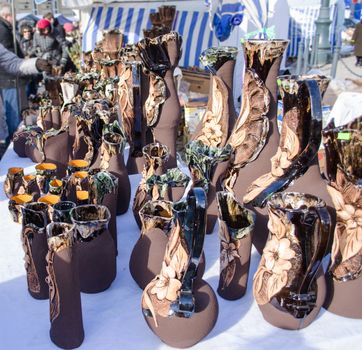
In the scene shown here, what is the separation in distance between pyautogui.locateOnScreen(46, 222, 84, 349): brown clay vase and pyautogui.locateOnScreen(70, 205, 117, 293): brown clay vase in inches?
5.3

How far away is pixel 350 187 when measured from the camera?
0.88 m

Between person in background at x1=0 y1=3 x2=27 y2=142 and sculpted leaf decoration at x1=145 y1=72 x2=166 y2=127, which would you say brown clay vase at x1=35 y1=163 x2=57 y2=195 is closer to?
sculpted leaf decoration at x1=145 y1=72 x2=166 y2=127

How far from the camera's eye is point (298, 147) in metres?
0.98

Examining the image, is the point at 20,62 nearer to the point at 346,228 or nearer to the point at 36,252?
the point at 36,252

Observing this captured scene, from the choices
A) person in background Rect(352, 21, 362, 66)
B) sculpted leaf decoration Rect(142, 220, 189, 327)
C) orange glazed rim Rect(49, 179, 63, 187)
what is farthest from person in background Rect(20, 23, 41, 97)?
person in background Rect(352, 21, 362, 66)

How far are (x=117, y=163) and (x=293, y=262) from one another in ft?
2.36

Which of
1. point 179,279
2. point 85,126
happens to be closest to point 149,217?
point 179,279

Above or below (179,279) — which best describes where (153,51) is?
above

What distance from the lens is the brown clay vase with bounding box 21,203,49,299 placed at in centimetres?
97

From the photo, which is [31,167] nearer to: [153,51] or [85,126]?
[85,126]

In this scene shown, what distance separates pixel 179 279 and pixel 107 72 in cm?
164

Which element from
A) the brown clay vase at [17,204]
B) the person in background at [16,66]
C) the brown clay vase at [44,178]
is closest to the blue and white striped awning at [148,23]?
the person in background at [16,66]

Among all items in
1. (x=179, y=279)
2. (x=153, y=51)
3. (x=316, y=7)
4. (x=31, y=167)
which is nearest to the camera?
(x=179, y=279)

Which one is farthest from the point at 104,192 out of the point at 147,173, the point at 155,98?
the point at 155,98
